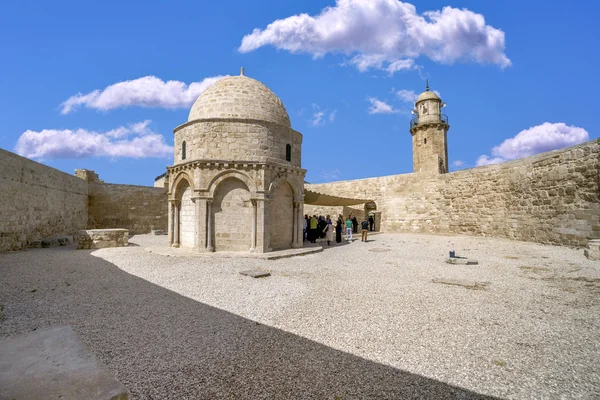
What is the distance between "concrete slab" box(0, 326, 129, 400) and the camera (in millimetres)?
1772

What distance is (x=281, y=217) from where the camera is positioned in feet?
43.8

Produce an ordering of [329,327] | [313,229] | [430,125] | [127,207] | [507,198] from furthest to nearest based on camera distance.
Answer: [430,125]
[127,207]
[507,198]
[313,229]
[329,327]

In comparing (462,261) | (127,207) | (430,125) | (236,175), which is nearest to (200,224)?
(236,175)

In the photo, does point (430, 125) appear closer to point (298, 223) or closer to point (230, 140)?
point (298, 223)

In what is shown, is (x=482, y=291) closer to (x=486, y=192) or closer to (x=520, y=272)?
(x=520, y=272)

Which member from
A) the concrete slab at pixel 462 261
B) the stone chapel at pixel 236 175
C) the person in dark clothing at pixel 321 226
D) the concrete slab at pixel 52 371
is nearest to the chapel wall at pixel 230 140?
the stone chapel at pixel 236 175

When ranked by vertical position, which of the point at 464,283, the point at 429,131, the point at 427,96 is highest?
the point at 427,96

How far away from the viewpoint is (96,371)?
203 cm

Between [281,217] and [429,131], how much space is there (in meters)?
21.8

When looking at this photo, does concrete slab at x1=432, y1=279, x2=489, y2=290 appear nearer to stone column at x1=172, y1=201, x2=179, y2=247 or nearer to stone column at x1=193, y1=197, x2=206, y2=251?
stone column at x1=193, y1=197, x2=206, y2=251

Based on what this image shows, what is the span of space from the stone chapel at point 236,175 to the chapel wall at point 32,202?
6.22 m

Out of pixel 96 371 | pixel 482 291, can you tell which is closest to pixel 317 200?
pixel 482 291

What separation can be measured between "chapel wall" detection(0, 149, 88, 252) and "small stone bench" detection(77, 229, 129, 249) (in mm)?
2354

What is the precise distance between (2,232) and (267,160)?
10.7 meters
